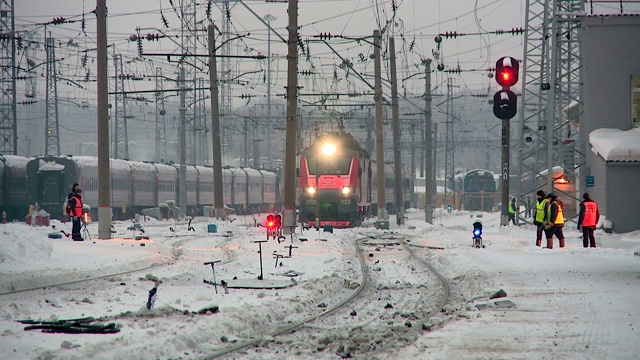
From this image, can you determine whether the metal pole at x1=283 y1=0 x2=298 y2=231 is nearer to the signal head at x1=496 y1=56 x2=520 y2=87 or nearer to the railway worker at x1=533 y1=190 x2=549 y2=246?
the signal head at x1=496 y1=56 x2=520 y2=87

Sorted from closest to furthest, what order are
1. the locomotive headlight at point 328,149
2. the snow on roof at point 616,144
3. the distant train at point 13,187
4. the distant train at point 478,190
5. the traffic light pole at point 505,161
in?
the traffic light pole at point 505,161
the snow on roof at point 616,144
the locomotive headlight at point 328,149
the distant train at point 13,187
the distant train at point 478,190

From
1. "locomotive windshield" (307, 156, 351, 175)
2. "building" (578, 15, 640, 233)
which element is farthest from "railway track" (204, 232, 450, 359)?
"locomotive windshield" (307, 156, 351, 175)

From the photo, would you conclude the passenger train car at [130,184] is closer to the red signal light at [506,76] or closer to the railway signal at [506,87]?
the railway signal at [506,87]

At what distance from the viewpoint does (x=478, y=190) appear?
327ft

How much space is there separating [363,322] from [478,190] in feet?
293

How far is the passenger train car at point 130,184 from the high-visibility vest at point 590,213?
31.9 m

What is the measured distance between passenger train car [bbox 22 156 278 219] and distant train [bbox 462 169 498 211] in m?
27.2

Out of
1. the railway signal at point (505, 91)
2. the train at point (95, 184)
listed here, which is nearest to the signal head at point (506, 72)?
the railway signal at point (505, 91)

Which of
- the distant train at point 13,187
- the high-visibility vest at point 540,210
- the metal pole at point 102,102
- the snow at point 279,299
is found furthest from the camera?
the distant train at point 13,187

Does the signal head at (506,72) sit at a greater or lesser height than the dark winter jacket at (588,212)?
greater

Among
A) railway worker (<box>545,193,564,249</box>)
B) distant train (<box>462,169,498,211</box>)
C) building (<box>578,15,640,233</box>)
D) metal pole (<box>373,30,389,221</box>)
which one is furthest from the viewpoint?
distant train (<box>462,169,498,211</box>)

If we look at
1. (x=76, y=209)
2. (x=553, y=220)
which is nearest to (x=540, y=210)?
(x=553, y=220)

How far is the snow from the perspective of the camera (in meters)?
9.24

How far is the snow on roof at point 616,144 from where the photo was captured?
33.5 meters
